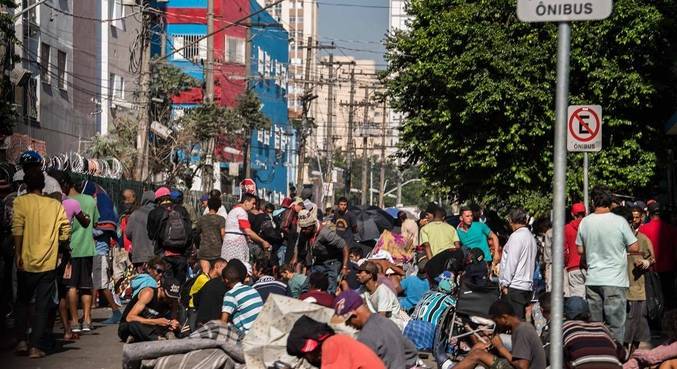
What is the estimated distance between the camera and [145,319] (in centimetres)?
1341

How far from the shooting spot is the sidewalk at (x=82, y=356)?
12789 mm

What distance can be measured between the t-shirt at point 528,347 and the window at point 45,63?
26.9 meters

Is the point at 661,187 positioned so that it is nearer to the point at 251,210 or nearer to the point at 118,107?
the point at 251,210

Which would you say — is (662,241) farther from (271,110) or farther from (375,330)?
(271,110)

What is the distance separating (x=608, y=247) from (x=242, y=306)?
152 inches

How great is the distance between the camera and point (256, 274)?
16688mm

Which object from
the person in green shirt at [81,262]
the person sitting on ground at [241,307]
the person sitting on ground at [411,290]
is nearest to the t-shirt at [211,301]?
the person sitting on ground at [241,307]

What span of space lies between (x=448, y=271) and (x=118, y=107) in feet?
97.6

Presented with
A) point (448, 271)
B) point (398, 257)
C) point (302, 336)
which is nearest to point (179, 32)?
point (398, 257)

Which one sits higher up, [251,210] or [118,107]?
[118,107]

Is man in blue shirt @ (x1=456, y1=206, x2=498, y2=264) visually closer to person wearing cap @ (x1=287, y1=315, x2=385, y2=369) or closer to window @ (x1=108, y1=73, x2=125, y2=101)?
person wearing cap @ (x1=287, y1=315, x2=385, y2=369)

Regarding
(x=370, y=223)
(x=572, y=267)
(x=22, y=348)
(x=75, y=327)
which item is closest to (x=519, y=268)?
(x=572, y=267)

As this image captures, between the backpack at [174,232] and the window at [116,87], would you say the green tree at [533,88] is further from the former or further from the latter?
the window at [116,87]

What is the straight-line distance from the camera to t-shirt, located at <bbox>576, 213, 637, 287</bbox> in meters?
13.1
